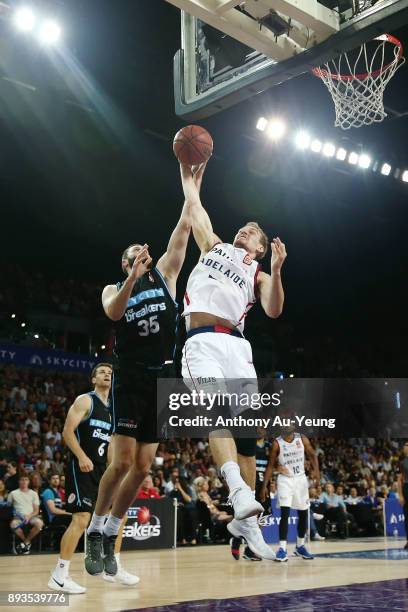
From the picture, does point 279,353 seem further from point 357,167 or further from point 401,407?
point 357,167

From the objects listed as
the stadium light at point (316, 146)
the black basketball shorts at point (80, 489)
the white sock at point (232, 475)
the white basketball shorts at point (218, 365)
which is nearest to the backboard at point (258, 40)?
the white basketball shorts at point (218, 365)

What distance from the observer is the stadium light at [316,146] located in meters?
16.2

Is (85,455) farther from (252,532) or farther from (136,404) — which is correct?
(252,532)

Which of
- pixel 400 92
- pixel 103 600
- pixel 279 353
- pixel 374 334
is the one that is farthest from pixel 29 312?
pixel 103 600

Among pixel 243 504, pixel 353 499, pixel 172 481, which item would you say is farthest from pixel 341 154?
pixel 243 504

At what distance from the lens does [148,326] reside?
550 cm

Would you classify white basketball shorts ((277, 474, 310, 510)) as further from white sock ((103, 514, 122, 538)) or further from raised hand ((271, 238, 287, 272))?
raised hand ((271, 238, 287, 272))

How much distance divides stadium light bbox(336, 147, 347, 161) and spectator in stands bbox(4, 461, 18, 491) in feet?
33.1

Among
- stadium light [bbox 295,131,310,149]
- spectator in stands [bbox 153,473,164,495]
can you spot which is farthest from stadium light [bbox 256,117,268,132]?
spectator in stands [bbox 153,473,164,495]

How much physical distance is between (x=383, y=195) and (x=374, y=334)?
7331 mm

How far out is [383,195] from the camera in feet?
60.7

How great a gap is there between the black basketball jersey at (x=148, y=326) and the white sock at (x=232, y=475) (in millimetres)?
1349

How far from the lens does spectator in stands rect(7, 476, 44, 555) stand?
1038cm

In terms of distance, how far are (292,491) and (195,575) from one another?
280 centimetres
